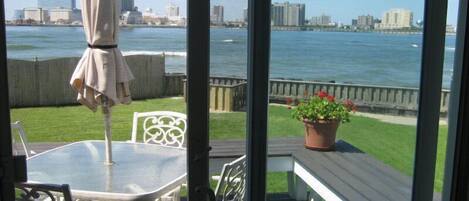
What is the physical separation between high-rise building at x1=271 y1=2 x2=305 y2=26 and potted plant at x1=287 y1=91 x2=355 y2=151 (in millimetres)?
264

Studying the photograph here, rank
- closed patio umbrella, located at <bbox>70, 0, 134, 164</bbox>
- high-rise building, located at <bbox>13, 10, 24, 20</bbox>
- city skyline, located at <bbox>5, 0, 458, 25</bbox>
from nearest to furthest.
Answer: high-rise building, located at <bbox>13, 10, 24, 20</bbox> < city skyline, located at <bbox>5, 0, 458, 25</bbox> < closed patio umbrella, located at <bbox>70, 0, 134, 164</bbox>

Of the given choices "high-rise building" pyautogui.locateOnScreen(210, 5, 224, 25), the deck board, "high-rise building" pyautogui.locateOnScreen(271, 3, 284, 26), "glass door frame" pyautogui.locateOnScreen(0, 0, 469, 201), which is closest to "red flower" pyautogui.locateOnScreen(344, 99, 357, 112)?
the deck board

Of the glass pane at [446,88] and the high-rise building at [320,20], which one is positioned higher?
the high-rise building at [320,20]

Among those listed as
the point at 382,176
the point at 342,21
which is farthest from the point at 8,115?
the point at 382,176

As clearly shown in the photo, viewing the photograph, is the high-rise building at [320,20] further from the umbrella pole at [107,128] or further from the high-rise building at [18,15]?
the umbrella pole at [107,128]

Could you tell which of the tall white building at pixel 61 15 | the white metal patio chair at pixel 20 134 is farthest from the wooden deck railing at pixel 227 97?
the white metal patio chair at pixel 20 134

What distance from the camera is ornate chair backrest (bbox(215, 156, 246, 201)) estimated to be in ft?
5.12

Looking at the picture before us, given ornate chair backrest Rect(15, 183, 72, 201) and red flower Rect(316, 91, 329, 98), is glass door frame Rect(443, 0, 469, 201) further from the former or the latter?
ornate chair backrest Rect(15, 183, 72, 201)

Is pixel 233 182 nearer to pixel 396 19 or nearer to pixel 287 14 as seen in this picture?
pixel 287 14

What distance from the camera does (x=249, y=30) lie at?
60.6 inches

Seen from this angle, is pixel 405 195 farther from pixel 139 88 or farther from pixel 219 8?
pixel 139 88

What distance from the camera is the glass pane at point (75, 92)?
1.49 m

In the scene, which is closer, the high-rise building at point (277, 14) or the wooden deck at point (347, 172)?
the high-rise building at point (277, 14)

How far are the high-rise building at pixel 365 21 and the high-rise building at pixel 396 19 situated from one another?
0.03m
